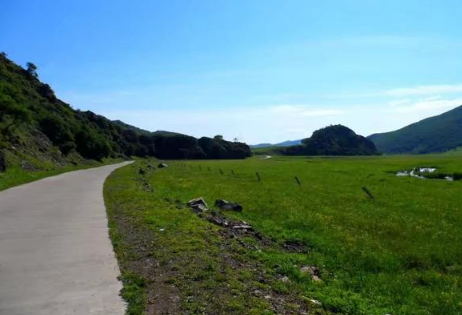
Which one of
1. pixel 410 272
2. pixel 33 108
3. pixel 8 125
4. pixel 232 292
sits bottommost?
pixel 410 272

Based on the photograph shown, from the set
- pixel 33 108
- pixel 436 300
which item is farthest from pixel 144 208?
pixel 33 108

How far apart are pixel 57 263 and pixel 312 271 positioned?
281 inches

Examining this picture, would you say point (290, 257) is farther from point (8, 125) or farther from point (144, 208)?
point (8, 125)

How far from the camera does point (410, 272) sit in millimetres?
12438

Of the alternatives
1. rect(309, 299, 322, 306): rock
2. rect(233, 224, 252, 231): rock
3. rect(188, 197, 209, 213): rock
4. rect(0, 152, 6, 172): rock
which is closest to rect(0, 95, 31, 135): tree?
rect(0, 152, 6, 172): rock

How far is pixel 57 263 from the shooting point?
1068cm

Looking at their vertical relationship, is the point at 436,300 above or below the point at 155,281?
below

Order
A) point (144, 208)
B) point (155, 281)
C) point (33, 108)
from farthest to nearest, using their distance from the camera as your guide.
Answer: point (33, 108)
point (144, 208)
point (155, 281)

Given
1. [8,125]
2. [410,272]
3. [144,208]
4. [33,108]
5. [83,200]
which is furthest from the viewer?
[33,108]

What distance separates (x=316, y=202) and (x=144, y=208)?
11.7 meters

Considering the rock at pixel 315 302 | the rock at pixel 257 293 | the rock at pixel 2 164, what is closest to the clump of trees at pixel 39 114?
the rock at pixel 2 164

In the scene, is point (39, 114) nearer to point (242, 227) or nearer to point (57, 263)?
point (242, 227)

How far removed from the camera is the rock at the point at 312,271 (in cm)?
1112

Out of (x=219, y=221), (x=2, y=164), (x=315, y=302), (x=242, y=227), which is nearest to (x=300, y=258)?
(x=315, y=302)
